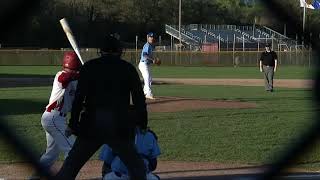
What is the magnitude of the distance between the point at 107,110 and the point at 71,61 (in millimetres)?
2290

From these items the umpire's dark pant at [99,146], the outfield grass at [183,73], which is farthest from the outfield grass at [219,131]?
the outfield grass at [183,73]

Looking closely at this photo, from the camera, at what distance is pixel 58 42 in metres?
2.57

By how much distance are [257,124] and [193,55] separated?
30.8 metres

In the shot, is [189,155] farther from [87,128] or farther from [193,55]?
[193,55]

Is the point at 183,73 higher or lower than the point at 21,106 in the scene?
lower

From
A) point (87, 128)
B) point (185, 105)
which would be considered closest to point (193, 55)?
point (185, 105)

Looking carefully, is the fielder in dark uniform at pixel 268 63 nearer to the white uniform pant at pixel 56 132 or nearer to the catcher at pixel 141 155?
the white uniform pant at pixel 56 132

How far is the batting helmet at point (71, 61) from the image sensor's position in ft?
18.6

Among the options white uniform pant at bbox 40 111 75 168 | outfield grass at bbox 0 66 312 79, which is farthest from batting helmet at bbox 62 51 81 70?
outfield grass at bbox 0 66 312 79

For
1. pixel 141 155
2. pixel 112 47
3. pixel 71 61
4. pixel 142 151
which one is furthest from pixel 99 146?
pixel 71 61

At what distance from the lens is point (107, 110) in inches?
139

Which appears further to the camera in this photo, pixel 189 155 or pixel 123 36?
pixel 189 155

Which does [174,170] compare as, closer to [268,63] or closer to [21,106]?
[21,106]

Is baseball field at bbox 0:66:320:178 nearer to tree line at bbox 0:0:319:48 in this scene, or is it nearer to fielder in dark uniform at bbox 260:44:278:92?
tree line at bbox 0:0:319:48
